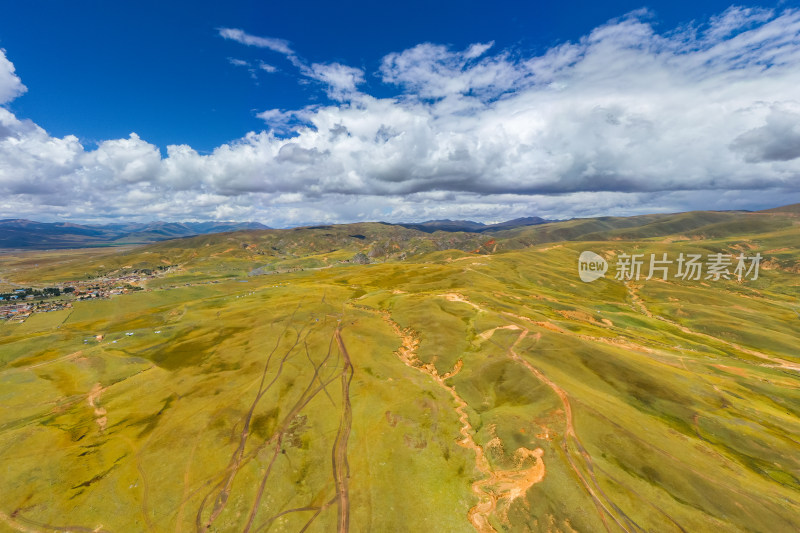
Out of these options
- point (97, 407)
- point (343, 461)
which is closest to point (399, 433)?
point (343, 461)

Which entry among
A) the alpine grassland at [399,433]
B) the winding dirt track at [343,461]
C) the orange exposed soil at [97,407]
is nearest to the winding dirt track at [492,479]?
the alpine grassland at [399,433]

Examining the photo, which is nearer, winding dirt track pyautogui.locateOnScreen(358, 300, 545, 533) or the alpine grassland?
winding dirt track pyautogui.locateOnScreen(358, 300, 545, 533)

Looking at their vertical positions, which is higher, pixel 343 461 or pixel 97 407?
pixel 97 407

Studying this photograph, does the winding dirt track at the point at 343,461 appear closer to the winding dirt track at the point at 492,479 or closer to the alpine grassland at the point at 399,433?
the alpine grassland at the point at 399,433

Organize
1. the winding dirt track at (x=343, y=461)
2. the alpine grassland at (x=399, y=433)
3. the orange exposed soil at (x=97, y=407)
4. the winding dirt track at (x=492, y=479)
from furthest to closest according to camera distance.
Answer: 1. the orange exposed soil at (x=97, y=407)
2. the winding dirt track at (x=343, y=461)
3. the alpine grassland at (x=399, y=433)
4. the winding dirt track at (x=492, y=479)

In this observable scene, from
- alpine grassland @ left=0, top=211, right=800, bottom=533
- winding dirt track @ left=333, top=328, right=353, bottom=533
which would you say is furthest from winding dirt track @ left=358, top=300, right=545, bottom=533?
winding dirt track @ left=333, top=328, right=353, bottom=533

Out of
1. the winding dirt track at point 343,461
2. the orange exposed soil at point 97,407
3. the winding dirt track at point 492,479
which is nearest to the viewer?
the winding dirt track at point 492,479

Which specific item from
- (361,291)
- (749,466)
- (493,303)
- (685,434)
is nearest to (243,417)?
(685,434)

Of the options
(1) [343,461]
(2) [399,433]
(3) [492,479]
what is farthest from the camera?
(2) [399,433]

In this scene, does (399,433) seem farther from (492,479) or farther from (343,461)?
(492,479)

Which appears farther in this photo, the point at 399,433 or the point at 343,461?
the point at 399,433

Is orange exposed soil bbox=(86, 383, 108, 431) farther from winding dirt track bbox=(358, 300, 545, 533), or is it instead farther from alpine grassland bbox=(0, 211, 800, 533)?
winding dirt track bbox=(358, 300, 545, 533)

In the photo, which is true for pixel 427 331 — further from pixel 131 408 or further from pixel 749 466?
pixel 131 408
